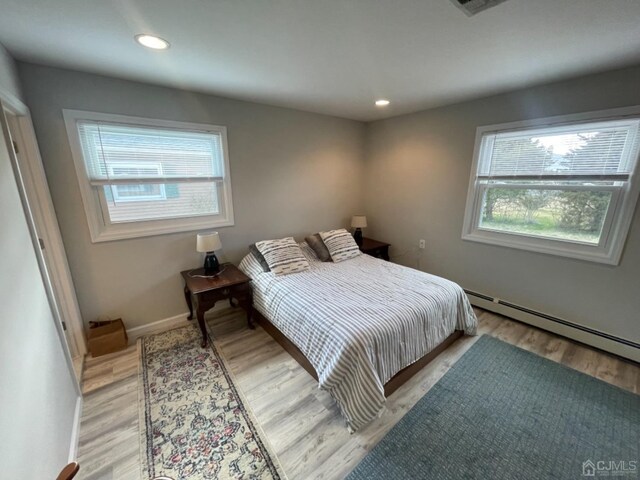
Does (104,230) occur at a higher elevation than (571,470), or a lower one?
higher

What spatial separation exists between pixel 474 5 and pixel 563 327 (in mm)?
2804

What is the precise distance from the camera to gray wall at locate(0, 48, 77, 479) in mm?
916

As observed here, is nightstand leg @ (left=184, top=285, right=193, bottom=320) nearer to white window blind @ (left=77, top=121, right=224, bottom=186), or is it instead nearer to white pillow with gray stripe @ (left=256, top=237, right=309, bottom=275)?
white pillow with gray stripe @ (left=256, top=237, right=309, bottom=275)

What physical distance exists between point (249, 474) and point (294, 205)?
8.58ft

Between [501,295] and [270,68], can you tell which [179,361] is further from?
[501,295]

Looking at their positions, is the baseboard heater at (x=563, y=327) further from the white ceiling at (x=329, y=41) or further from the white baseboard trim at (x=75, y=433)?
the white baseboard trim at (x=75, y=433)

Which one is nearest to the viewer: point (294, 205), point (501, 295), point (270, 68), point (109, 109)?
point (270, 68)

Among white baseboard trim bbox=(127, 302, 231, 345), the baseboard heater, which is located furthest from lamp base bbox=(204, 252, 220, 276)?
the baseboard heater

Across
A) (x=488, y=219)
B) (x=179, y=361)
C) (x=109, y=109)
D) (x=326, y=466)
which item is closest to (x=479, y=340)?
(x=488, y=219)

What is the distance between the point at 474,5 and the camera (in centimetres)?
116

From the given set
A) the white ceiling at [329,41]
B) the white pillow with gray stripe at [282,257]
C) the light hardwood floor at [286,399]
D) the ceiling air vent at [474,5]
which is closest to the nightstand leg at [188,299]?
the light hardwood floor at [286,399]

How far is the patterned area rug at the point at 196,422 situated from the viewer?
1355 mm

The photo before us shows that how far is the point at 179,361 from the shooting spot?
214 cm

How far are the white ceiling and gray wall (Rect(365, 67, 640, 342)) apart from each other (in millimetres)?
215
